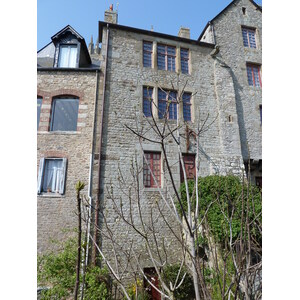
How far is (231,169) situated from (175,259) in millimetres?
3849

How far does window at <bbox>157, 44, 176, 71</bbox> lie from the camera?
31.9 ft

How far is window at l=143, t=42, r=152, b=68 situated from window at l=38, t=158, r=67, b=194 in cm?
517

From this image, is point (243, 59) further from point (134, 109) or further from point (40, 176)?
point (40, 176)

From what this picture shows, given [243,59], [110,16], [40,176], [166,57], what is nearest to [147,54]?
[166,57]

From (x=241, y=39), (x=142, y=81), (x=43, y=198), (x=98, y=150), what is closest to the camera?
(x=43, y=198)

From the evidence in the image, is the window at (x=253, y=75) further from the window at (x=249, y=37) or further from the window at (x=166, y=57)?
the window at (x=166, y=57)

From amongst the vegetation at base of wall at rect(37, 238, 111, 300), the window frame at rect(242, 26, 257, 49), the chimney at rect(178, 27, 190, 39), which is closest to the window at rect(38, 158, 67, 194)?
the vegetation at base of wall at rect(37, 238, 111, 300)

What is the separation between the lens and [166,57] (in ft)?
32.3

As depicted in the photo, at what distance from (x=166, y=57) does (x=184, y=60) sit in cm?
83

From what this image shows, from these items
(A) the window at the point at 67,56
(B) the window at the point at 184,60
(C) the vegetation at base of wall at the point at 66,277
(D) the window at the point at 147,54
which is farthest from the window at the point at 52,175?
(B) the window at the point at 184,60

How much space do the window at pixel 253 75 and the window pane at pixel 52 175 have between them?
896cm
